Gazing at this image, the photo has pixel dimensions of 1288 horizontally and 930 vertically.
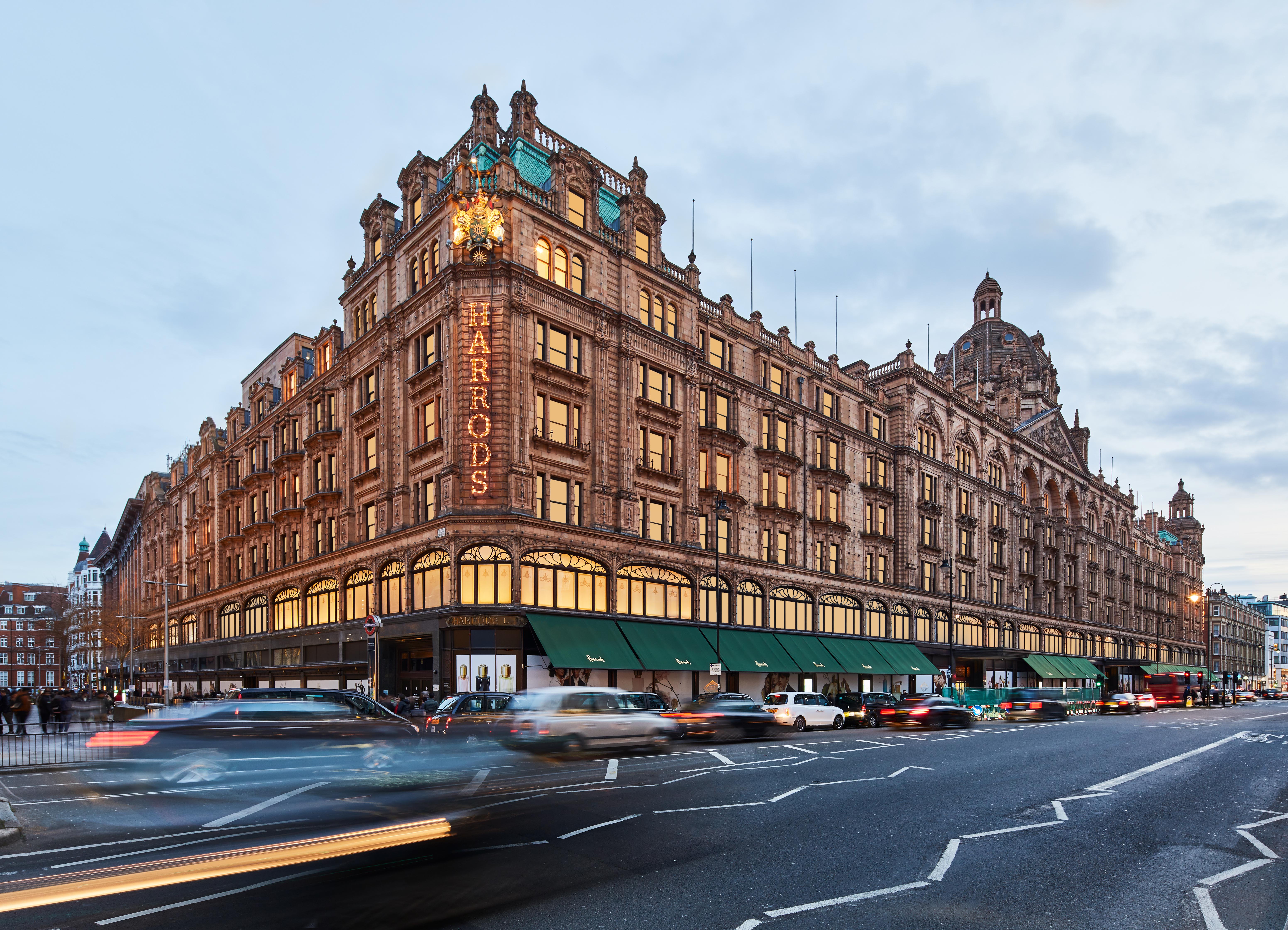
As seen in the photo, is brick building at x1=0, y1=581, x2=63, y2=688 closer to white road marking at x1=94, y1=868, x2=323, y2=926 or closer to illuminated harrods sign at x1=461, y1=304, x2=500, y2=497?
illuminated harrods sign at x1=461, y1=304, x2=500, y2=497

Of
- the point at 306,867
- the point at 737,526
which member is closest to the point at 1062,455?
the point at 737,526

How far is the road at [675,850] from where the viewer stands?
7.95 metres

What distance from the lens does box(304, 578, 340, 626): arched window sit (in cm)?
4434

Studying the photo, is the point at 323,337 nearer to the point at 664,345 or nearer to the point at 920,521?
the point at 664,345

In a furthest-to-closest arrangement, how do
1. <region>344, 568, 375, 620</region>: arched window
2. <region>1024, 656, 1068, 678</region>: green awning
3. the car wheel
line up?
<region>1024, 656, 1068, 678</region>: green awning, <region>344, 568, 375, 620</region>: arched window, the car wheel

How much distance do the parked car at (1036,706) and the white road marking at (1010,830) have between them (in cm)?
3081

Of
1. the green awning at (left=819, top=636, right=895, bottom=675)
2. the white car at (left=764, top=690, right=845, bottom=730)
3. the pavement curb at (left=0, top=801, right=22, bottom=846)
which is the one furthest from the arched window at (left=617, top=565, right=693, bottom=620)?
the pavement curb at (left=0, top=801, right=22, bottom=846)

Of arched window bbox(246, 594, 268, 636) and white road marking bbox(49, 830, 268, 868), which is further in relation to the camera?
arched window bbox(246, 594, 268, 636)

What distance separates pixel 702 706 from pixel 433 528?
13850 mm

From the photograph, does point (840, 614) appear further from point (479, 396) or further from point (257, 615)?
point (257, 615)

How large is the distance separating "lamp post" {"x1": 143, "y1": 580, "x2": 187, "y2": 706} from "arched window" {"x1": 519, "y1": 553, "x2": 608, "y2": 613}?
2468 centimetres

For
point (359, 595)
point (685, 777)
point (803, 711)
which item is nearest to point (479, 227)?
point (359, 595)

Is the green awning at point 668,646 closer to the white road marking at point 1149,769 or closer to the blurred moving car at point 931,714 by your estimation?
the blurred moving car at point 931,714

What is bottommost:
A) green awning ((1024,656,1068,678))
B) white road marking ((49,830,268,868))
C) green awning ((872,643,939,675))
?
green awning ((1024,656,1068,678))
